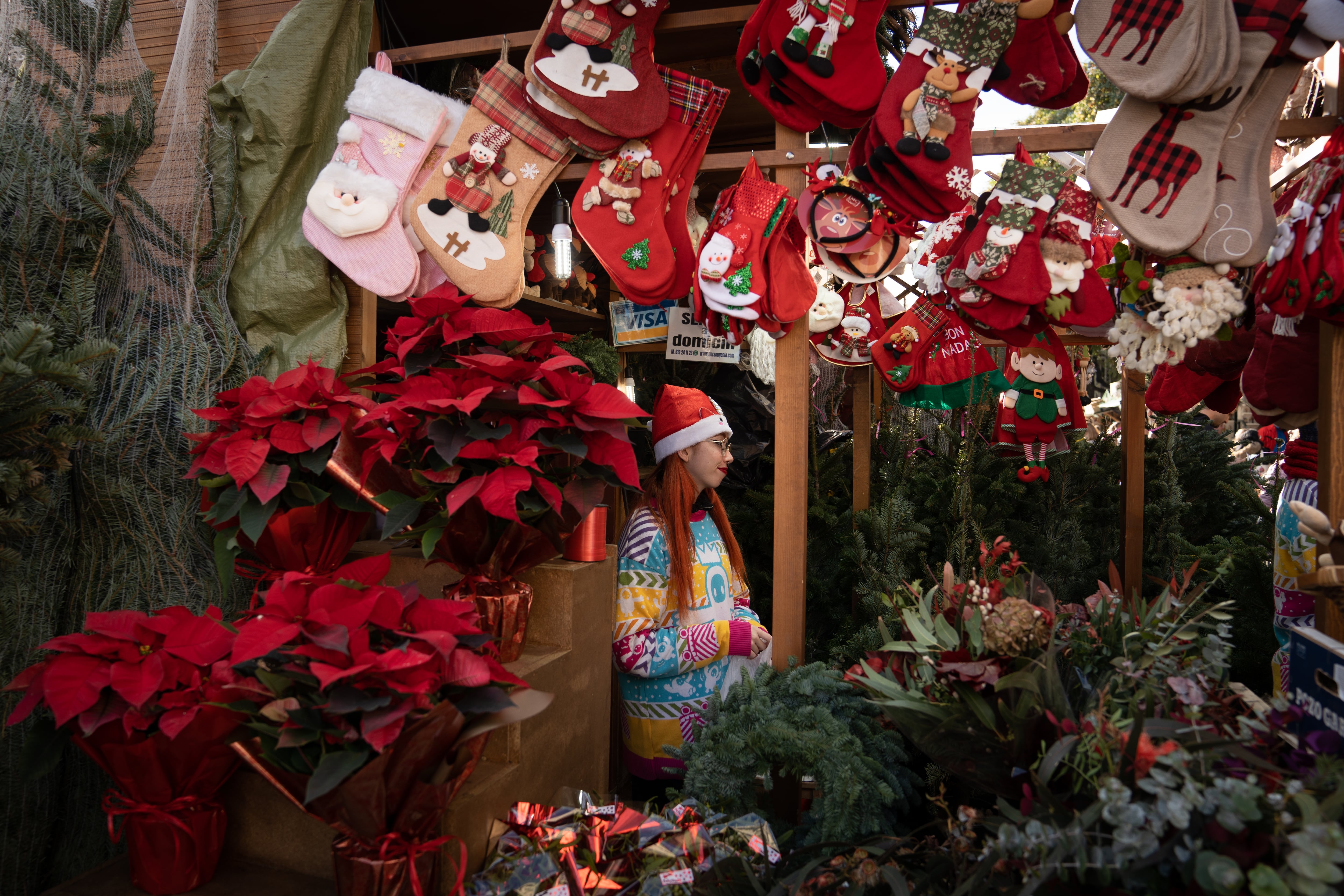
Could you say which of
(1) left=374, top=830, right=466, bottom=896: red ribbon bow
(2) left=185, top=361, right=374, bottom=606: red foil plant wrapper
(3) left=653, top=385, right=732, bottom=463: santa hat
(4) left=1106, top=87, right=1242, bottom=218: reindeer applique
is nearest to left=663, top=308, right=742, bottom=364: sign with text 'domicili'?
(3) left=653, top=385, right=732, bottom=463: santa hat

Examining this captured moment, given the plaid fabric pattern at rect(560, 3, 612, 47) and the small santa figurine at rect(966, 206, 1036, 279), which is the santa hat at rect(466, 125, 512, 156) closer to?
the plaid fabric pattern at rect(560, 3, 612, 47)

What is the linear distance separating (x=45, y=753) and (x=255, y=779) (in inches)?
11.6

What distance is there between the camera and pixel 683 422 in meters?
2.19

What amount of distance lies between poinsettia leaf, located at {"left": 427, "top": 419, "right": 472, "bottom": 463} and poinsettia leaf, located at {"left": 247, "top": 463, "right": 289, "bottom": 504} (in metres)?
0.35

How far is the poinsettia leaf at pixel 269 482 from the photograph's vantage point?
4.91ft

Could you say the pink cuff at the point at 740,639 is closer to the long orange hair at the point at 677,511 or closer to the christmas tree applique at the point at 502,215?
the long orange hair at the point at 677,511

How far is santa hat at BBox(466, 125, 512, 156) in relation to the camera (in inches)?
83.1

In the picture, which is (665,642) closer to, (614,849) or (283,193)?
(614,849)

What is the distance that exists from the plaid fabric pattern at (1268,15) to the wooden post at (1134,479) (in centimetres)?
186

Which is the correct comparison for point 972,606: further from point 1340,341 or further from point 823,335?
point 823,335

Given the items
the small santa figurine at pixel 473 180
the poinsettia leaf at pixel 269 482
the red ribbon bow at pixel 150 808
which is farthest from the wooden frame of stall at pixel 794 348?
the red ribbon bow at pixel 150 808

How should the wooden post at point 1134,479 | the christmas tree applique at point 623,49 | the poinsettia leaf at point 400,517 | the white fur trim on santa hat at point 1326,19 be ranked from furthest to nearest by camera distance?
the wooden post at point 1134,479 < the christmas tree applique at point 623,49 < the poinsettia leaf at point 400,517 < the white fur trim on santa hat at point 1326,19

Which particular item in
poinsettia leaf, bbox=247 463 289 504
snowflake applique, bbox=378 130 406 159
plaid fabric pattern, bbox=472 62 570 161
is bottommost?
poinsettia leaf, bbox=247 463 289 504

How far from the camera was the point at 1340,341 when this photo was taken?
4.55ft
